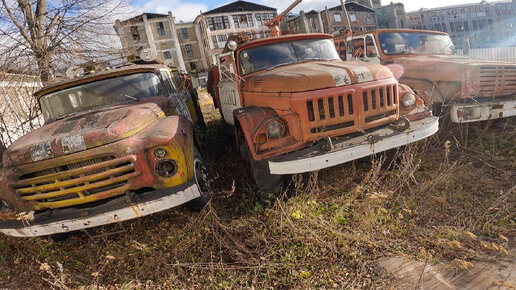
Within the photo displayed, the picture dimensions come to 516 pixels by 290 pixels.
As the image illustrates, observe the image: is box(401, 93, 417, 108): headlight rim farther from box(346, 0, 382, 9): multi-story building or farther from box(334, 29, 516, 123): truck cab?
box(346, 0, 382, 9): multi-story building

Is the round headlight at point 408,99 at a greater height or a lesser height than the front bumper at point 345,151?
greater

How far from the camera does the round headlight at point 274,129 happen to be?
347 cm

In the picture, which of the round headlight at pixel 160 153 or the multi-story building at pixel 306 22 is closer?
the round headlight at pixel 160 153

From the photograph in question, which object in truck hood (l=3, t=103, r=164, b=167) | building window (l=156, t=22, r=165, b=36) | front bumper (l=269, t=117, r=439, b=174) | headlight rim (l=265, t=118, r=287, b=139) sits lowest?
front bumper (l=269, t=117, r=439, b=174)

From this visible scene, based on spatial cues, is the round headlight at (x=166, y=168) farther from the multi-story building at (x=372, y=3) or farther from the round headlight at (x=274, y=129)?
the multi-story building at (x=372, y=3)

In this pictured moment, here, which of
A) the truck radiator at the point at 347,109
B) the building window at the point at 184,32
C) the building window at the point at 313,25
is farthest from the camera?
the building window at the point at 313,25

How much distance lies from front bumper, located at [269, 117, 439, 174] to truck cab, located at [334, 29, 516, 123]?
5.77ft

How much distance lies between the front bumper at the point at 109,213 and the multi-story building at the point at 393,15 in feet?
167

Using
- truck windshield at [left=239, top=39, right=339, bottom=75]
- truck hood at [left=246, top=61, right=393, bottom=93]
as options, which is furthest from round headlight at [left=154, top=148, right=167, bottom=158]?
truck windshield at [left=239, top=39, right=339, bottom=75]

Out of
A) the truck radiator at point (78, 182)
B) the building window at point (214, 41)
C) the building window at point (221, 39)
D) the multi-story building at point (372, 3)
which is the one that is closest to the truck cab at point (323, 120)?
the truck radiator at point (78, 182)

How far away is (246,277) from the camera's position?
2.77 meters

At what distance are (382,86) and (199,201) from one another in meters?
2.75

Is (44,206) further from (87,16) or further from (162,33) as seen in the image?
(162,33)

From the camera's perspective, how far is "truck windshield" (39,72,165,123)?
14.4 ft
